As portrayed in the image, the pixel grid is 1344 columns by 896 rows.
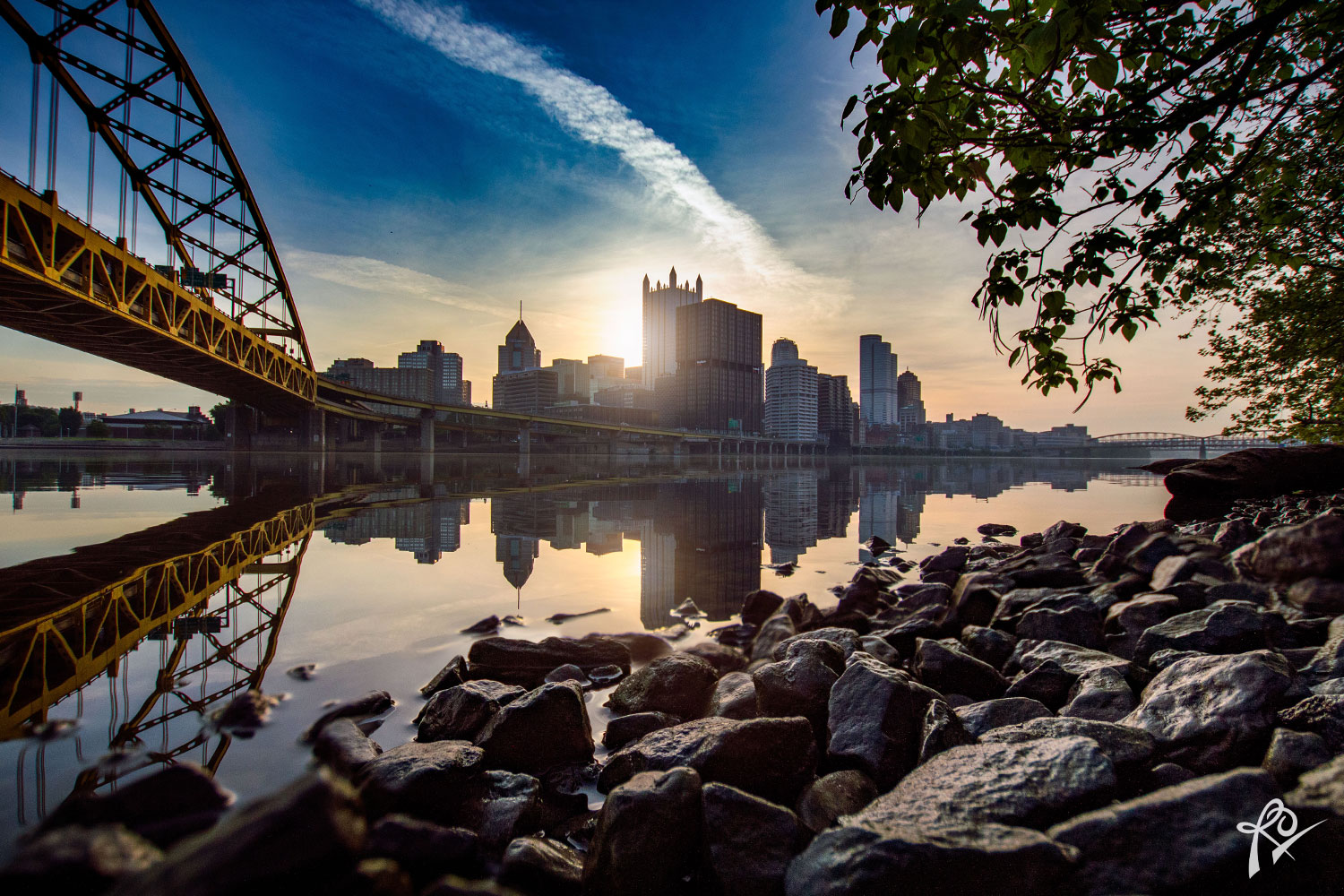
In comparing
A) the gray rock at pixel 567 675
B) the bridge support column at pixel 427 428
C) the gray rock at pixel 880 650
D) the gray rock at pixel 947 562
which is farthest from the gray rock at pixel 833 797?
the bridge support column at pixel 427 428

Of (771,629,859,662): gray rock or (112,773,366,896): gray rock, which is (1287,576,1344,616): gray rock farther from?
(112,773,366,896): gray rock

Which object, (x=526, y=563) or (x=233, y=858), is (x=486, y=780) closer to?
(x=233, y=858)

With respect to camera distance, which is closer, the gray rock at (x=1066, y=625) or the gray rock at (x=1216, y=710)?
the gray rock at (x=1216, y=710)

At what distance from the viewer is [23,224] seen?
21609mm

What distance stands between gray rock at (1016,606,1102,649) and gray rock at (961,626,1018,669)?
236 mm

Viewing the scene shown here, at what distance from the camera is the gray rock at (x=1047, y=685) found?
4371 mm

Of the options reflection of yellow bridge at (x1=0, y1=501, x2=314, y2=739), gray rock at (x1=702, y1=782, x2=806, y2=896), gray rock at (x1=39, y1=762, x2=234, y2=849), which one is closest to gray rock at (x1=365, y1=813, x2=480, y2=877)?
gray rock at (x1=39, y1=762, x2=234, y2=849)

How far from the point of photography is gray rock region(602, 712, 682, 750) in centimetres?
433

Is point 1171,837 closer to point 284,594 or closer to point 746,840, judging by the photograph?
point 746,840

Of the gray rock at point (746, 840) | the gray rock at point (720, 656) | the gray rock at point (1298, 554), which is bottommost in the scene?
the gray rock at point (720, 656)

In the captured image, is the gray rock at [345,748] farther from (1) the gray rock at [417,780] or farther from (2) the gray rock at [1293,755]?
(2) the gray rock at [1293,755]

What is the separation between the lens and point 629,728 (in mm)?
4383

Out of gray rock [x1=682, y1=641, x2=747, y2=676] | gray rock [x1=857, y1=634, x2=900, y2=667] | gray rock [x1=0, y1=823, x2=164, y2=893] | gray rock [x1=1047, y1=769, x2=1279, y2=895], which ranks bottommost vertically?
gray rock [x1=682, y1=641, x2=747, y2=676]

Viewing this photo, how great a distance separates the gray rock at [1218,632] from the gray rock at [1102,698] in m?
1.11
